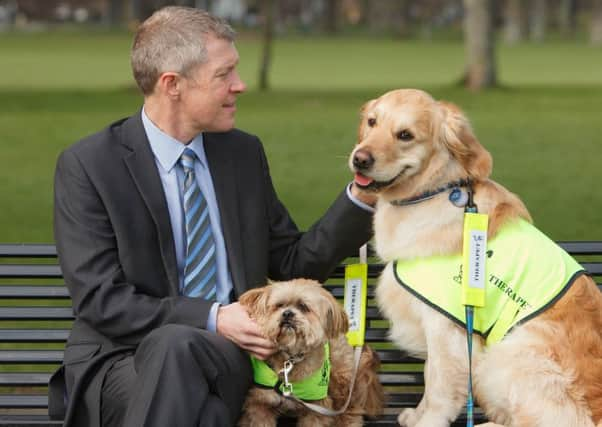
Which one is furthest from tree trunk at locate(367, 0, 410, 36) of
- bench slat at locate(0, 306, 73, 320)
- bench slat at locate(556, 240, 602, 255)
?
bench slat at locate(0, 306, 73, 320)

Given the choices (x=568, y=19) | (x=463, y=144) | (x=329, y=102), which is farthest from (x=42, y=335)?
(x=568, y=19)

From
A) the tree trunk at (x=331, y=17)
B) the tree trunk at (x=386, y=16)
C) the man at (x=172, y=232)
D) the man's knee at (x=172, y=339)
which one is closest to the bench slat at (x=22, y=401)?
the man at (x=172, y=232)

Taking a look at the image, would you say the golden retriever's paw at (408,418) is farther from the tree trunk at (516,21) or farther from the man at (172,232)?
the tree trunk at (516,21)

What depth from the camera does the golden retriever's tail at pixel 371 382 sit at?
489 cm

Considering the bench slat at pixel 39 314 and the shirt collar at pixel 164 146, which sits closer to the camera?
the shirt collar at pixel 164 146

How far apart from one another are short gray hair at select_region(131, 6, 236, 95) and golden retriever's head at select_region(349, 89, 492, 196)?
0.69 m

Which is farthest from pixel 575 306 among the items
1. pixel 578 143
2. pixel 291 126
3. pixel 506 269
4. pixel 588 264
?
pixel 291 126

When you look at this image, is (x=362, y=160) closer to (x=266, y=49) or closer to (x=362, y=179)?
(x=362, y=179)

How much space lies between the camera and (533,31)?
82188 millimetres

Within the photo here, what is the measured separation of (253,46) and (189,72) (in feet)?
186

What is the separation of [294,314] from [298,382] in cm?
32

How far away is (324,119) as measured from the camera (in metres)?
21.7

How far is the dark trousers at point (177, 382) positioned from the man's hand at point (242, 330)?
1.5 inches

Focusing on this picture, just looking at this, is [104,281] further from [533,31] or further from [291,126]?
[533,31]
